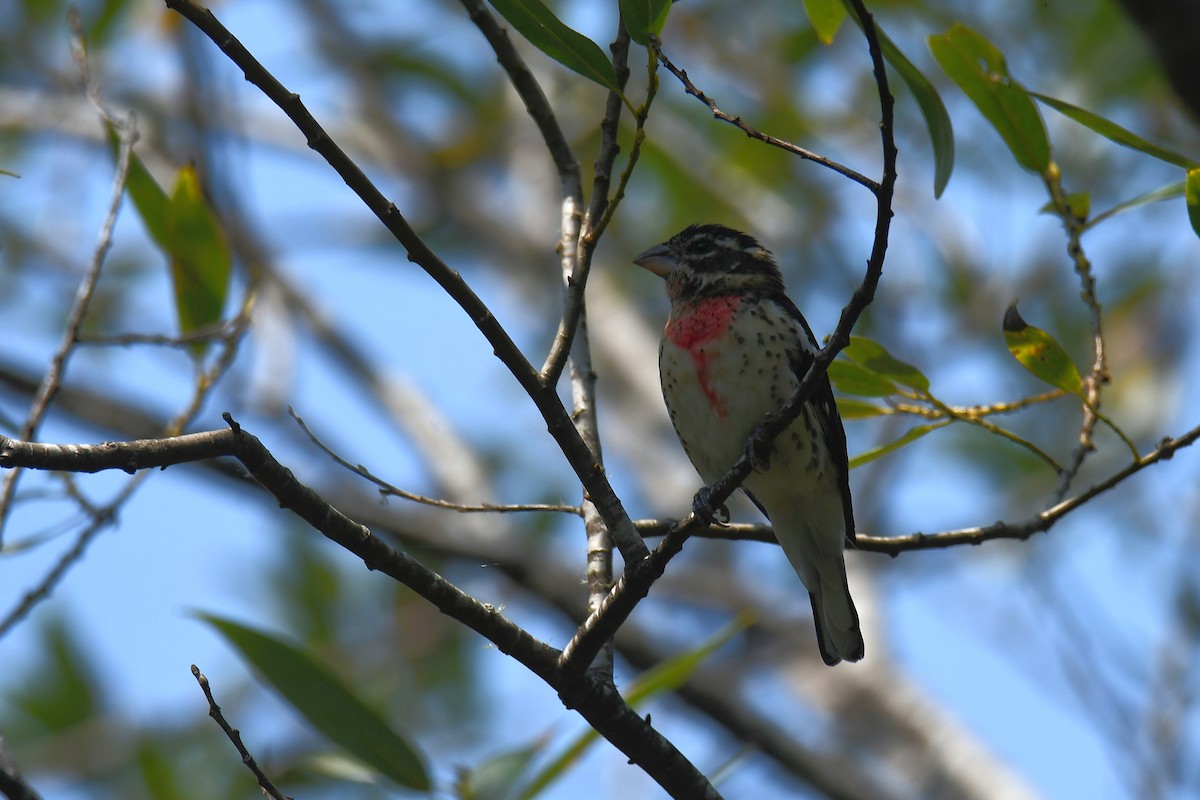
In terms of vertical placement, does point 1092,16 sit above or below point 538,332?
above

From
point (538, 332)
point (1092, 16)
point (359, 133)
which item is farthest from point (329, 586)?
point (1092, 16)

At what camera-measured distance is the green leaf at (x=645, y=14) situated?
9.75 feet

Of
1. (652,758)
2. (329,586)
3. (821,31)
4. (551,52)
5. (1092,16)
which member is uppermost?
(1092,16)

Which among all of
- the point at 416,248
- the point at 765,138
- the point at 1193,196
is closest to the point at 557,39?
the point at 765,138

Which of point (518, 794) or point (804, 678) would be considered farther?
point (804, 678)

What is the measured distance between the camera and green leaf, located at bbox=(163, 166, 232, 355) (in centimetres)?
434

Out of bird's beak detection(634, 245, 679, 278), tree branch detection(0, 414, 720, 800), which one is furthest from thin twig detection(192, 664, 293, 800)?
bird's beak detection(634, 245, 679, 278)

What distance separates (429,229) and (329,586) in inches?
152

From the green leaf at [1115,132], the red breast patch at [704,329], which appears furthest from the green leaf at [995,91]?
the red breast patch at [704,329]

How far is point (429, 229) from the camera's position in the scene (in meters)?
11.9

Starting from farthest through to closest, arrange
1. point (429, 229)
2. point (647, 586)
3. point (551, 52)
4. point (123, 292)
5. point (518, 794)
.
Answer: point (429, 229)
point (123, 292)
point (518, 794)
point (551, 52)
point (647, 586)

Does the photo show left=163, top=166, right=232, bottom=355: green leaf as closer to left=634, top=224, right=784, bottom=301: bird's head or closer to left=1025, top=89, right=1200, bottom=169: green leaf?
left=634, top=224, right=784, bottom=301: bird's head

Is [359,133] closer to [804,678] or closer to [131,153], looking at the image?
[804,678]

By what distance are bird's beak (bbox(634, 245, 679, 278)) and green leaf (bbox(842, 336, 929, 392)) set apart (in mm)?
2005
